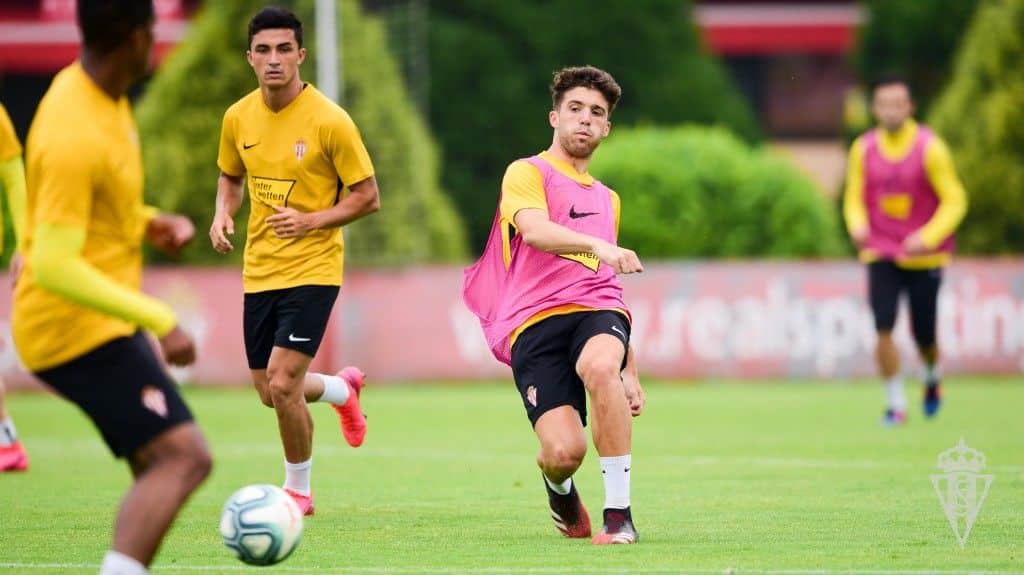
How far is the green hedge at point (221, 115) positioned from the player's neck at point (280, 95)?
13989 mm

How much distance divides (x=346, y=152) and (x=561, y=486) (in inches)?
83.4

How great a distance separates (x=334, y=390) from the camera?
998 centimetres

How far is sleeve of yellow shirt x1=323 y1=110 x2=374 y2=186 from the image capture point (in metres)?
9.12

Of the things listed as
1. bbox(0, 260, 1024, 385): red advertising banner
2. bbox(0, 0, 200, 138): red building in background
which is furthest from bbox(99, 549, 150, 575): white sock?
bbox(0, 0, 200, 138): red building in background

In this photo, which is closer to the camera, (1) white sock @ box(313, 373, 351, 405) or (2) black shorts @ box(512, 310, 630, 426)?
(2) black shorts @ box(512, 310, 630, 426)

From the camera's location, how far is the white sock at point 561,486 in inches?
324

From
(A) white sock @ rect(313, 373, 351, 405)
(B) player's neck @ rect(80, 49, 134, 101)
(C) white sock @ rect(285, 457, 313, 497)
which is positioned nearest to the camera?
(B) player's neck @ rect(80, 49, 134, 101)

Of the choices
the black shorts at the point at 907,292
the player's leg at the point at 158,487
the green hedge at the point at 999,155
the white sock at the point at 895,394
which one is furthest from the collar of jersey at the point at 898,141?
the player's leg at the point at 158,487

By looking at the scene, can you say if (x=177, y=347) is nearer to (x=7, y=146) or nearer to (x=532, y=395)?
(x=532, y=395)

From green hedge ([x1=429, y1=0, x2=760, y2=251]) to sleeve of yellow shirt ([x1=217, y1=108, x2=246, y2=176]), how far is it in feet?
87.4

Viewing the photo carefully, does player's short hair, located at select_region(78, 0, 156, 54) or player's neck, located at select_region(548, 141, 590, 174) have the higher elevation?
player's short hair, located at select_region(78, 0, 156, 54)

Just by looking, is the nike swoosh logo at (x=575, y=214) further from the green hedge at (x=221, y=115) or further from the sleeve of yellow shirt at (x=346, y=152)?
the green hedge at (x=221, y=115)

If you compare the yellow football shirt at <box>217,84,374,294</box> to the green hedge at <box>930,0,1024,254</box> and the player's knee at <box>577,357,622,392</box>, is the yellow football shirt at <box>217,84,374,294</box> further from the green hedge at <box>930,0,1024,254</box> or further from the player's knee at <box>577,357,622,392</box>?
the green hedge at <box>930,0,1024,254</box>

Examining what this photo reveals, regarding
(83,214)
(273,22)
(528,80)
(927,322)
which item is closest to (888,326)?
(927,322)
